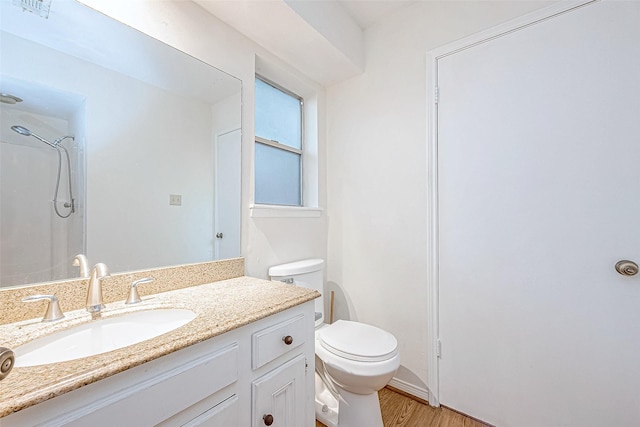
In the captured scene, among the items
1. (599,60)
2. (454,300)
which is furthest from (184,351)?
(599,60)

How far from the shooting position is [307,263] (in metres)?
1.75

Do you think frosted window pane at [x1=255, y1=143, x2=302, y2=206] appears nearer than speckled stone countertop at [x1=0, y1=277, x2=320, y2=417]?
No

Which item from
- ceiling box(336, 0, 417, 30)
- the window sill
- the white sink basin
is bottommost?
the white sink basin

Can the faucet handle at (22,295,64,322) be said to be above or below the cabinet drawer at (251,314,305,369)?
above

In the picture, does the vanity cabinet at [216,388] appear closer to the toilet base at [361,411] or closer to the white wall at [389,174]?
the toilet base at [361,411]

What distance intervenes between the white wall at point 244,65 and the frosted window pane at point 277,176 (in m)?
0.21

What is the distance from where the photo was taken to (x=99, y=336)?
2.77 feet

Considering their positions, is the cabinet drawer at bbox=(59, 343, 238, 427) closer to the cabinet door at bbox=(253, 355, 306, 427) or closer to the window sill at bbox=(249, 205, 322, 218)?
the cabinet door at bbox=(253, 355, 306, 427)

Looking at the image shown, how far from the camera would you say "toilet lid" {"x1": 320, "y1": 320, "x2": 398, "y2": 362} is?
4.10ft

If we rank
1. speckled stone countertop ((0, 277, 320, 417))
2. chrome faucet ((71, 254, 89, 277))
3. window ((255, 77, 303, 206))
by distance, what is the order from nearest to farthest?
1. speckled stone countertop ((0, 277, 320, 417))
2. chrome faucet ((71, 254, 89, 277))
3. window ((255, 77, 303, 206))

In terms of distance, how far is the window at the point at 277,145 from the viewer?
1819 millimetres

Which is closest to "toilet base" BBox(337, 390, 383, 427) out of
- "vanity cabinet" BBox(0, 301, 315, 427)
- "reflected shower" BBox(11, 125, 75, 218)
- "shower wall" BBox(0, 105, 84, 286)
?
"vanity cabinet" BBox(0, 301, 315, 427)

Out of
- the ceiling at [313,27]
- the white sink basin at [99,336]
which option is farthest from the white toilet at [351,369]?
the ceiling at [313,27]

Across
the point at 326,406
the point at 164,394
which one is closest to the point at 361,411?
the point at 326,406
